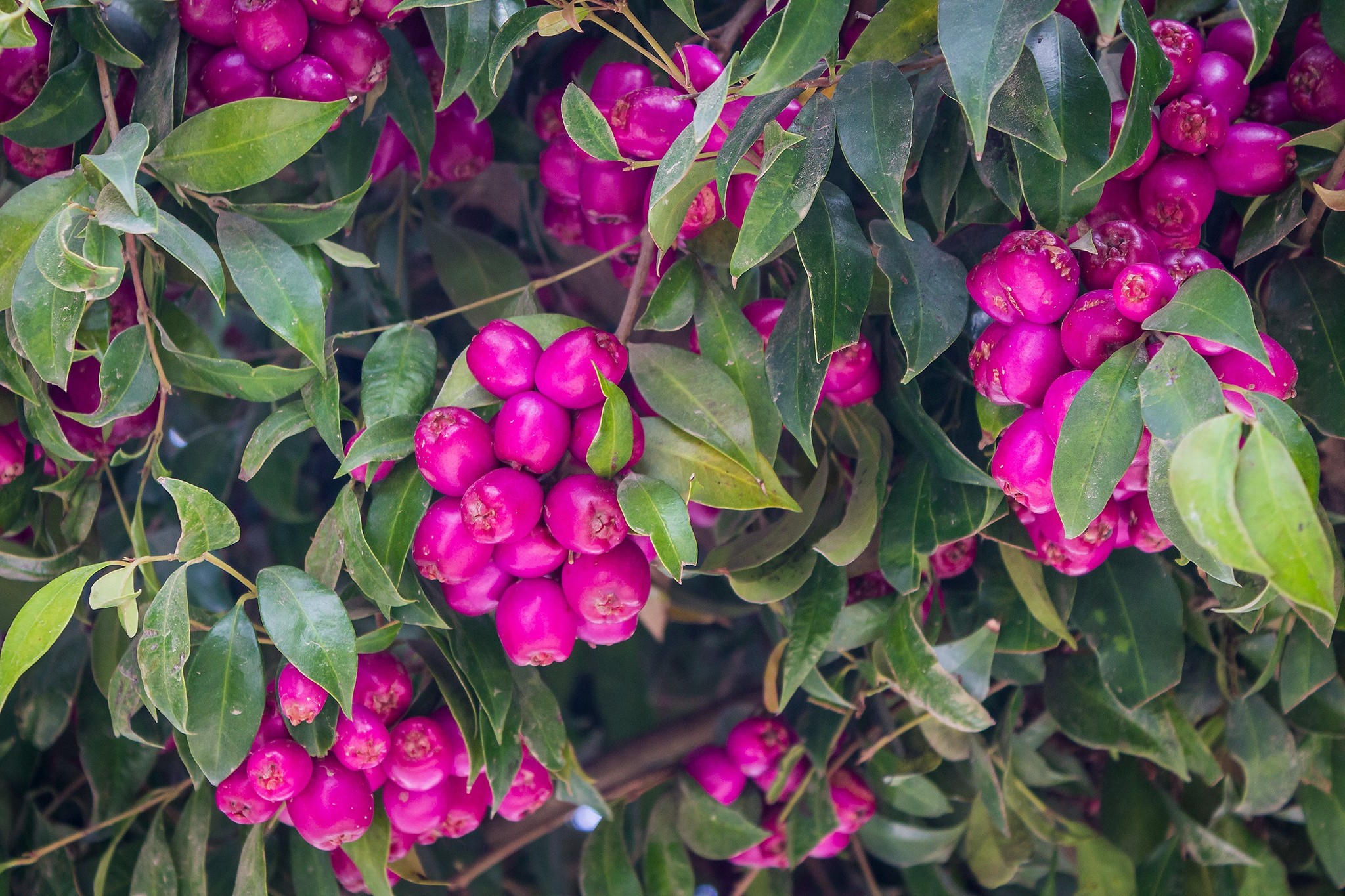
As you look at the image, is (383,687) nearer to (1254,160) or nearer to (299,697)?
(299,697)

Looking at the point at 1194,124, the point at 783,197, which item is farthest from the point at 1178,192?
the point at 783,197

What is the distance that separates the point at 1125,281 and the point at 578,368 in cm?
33

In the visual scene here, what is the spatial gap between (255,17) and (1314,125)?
0.73 meters

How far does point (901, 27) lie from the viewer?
62 cm

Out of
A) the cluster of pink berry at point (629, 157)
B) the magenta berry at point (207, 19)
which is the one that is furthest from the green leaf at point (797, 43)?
the magenta berry at point (207, 19)

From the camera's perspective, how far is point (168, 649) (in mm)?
620

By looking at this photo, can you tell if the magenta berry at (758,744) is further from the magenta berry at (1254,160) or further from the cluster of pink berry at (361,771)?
the magenta berry at (1254,160)

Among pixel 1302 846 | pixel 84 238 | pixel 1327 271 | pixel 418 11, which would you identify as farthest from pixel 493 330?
pixel 1302 846

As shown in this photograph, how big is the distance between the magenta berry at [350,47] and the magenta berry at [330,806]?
0.51m

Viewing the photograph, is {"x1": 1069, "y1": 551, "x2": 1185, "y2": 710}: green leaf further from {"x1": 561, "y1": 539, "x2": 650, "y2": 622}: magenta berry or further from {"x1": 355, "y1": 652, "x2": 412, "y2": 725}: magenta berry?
{"x1": 355, "y1": 652, "x2": 412, "y2": 725}: magenta berry

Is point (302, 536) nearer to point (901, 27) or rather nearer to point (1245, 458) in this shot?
point (901, 27)

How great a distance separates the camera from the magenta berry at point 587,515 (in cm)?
65

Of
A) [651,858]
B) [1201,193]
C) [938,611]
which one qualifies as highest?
[1201,193]

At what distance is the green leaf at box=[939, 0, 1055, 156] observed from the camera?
0.52m
